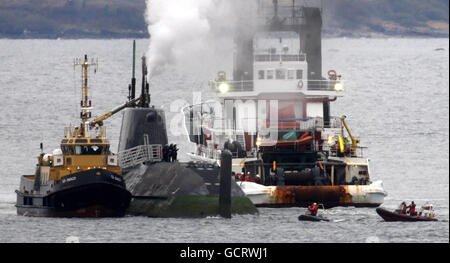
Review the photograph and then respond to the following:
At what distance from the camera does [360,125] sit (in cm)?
14975

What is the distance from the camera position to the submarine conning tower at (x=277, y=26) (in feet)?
324

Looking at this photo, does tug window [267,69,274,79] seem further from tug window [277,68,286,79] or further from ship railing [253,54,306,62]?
ship railing [253,54,306,62]

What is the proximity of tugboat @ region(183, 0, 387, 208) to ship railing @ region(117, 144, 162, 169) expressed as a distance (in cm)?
671

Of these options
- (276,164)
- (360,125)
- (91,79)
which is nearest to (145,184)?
(276,164)

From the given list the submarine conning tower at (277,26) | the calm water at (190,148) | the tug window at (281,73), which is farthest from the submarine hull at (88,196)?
the tug window at (281,73)

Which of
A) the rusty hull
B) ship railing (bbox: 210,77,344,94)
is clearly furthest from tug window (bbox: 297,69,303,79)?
the rusty hull

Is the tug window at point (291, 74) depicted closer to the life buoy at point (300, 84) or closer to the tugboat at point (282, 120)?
the tugboat at point (282, 120)

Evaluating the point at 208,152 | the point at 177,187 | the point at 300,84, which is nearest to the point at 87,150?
the point at 177,187

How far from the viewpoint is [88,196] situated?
76.1m

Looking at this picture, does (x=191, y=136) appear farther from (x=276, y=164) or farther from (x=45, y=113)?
(x=45, y=113)

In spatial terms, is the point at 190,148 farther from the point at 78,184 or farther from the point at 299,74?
the point at 78,184

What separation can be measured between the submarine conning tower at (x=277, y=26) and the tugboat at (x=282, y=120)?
74 mm

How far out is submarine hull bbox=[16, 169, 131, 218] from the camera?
7550 cm

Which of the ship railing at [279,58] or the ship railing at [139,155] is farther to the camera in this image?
the ship railing at [279,58]
